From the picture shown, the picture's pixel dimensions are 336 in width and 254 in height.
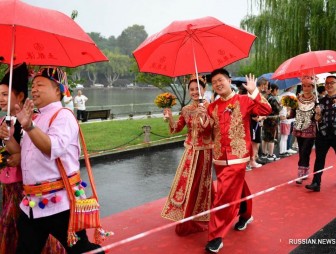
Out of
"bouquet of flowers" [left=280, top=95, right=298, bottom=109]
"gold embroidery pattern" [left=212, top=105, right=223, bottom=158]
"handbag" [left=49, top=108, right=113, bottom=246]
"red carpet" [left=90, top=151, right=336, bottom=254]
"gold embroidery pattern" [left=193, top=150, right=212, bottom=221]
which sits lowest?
"red carpet" [left=90, top=151, right=336, bottom=254]

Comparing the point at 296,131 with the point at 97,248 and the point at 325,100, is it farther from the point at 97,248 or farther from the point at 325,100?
the point at 97,248

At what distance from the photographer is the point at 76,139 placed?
2.46 m

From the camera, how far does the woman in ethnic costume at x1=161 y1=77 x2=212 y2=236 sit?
13.0ft

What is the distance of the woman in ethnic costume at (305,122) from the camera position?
225 inches

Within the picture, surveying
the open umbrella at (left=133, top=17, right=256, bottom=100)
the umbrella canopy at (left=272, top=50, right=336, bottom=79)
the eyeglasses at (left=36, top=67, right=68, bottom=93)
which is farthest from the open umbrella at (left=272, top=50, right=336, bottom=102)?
the eyeglasses at (left=36, top=67, right=68, bottom=93)

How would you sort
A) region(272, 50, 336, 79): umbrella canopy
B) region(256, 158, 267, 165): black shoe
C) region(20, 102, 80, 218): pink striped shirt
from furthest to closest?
region(256, 158, 267, 165): black shoe → region(272, 50, 336, 79): umbrella canopy → region(20, 102, 80, 218): pink striped shirt

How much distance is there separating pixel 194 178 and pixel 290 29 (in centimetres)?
1132

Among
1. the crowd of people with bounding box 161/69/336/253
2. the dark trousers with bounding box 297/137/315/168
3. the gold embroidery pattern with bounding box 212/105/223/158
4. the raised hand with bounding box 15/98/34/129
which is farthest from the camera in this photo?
the dark trousers with bounding box 297/137/315/168

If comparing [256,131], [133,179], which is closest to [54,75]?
[133,179]

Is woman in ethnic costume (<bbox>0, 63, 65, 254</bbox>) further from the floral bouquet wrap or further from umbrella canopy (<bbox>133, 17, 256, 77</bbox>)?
the floral bouquet wrap

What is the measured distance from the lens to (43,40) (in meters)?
2.96

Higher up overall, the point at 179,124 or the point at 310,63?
the point at 310,63

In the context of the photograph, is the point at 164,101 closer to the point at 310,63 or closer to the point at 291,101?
the point at 310,63

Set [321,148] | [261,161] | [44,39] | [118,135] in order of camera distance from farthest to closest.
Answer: [118,135] < [261,161] < [321,148] < [44,39]
